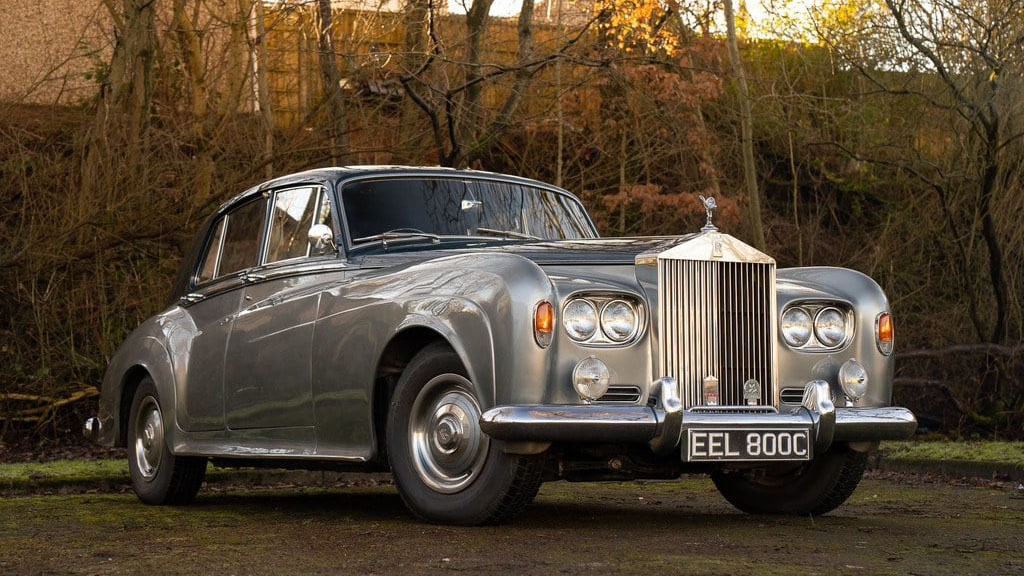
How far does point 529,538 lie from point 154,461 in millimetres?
3672

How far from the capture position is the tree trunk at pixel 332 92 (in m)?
15.1

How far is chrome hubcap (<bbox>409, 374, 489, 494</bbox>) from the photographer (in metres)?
6.00

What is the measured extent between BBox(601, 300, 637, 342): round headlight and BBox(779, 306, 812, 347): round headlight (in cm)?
91

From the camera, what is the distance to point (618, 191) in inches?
791

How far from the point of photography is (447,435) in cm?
609

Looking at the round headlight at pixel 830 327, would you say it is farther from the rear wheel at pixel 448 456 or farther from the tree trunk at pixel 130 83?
the tree trunk at pixel 130 83

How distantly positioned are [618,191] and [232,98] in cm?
679

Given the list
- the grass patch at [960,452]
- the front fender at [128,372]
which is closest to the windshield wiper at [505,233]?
the front fender at [128,372]

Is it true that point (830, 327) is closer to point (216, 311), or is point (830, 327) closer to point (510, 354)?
point (510, 354)

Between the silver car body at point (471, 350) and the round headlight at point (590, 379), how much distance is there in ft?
0.13

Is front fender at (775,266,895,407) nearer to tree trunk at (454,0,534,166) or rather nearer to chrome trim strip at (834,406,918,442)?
chrome trim strip at (834,406,918,442)

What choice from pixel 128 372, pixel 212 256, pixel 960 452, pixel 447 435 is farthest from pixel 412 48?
pixel 447 435

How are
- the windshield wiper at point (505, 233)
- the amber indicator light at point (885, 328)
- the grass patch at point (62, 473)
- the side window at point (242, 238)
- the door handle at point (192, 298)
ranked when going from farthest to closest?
the grass patch at point (62, 473), the door handle at point (192, 298), the side window at point (242, 238), the windshield wiper at point (505, 233), the amber indicator light at point (885, 328)

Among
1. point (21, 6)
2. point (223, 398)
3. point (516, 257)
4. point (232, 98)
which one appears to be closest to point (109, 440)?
point (223, 398)
